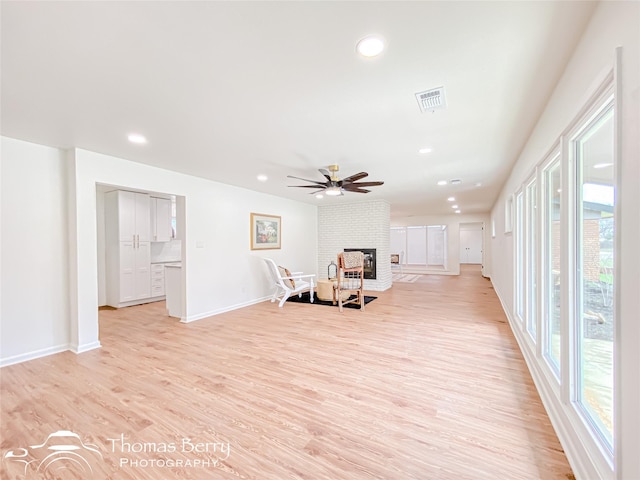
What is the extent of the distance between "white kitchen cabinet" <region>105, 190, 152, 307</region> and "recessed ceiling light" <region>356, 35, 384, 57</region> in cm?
578

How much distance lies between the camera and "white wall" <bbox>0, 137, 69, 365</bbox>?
295 cm

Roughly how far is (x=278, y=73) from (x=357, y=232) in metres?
6.00

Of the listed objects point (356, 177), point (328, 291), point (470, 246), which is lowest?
point (328, 291)

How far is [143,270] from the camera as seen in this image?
5969 millimetres

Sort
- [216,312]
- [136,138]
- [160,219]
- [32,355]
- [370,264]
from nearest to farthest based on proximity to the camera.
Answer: [136,138], [32,355], [216,312], [160,219], [370,264]

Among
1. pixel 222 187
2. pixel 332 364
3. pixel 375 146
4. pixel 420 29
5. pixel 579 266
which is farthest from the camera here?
pixel 222 187

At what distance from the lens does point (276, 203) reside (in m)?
6.62

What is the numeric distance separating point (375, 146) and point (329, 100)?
124cm

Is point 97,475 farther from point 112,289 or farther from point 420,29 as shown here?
point 112,289

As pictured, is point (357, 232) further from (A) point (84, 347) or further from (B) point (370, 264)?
(A) point (84, 347)

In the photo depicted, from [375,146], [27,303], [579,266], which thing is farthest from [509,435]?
[27,303]

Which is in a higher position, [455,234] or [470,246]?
[455,234]

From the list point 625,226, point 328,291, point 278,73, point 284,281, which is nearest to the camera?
point 625,226

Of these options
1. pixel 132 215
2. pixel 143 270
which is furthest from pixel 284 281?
pixel 132 215
